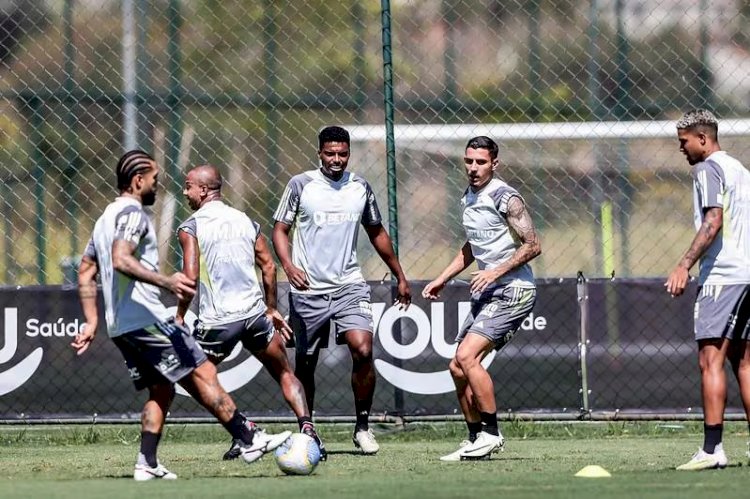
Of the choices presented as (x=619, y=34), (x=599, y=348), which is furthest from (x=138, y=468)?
(x=619, y=34)

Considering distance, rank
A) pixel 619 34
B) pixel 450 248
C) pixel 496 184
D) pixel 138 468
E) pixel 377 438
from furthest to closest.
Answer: pixel 450 248, pixel 619 34, pixel 377 438, pixel 496 184, pixel 138 468

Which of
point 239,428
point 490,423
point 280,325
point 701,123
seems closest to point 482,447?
point 490,423

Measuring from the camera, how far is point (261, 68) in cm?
1565

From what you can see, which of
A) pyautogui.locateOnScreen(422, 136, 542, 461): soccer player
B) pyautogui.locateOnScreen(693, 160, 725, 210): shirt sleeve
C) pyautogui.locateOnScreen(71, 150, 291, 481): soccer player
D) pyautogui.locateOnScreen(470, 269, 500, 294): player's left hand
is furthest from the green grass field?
pyautogui.locateOnScreen(693, 160, 725, 210): shirt sleeve

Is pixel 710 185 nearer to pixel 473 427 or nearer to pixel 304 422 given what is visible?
pixel 473 427

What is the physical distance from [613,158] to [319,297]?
7850mm

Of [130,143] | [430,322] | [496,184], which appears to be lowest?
[430,322]

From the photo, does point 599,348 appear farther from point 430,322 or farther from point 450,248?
point 450,248

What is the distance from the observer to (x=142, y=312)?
7.84 meters

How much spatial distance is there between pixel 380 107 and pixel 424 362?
17.1 ft

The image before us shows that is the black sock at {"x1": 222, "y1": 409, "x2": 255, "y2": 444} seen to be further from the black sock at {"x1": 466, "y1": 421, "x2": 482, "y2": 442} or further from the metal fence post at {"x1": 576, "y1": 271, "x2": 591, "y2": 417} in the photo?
the metal fence post at {"x1": 576, "y1": 271, "x2": 591, "y2": 417}

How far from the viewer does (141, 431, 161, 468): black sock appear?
7934 mm

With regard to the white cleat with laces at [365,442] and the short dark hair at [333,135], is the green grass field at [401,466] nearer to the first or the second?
the white cleat with laces at [365,442]

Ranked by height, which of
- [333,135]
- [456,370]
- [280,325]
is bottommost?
[456,370]
